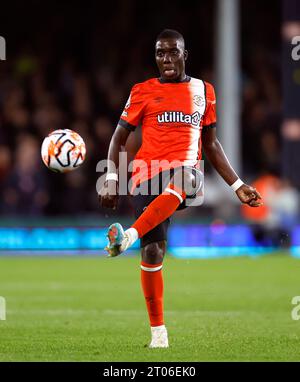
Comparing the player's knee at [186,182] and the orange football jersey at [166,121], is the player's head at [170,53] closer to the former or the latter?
the orange football jersey at [166,121]

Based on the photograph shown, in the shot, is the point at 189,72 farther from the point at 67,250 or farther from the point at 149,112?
the point at 149,112

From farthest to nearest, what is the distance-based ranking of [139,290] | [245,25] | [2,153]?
1. [245,25]
2. [2,153]
3. [139,290]

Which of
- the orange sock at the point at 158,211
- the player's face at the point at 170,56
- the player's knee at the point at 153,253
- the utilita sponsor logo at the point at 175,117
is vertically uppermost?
the player's face at the point at 170,56

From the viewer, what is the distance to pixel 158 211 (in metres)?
7.71

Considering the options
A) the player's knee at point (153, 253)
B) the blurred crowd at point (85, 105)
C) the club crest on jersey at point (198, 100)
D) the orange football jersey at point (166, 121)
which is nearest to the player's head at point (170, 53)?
the orange football jersey at point (166, 121)

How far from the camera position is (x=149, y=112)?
8.16 m

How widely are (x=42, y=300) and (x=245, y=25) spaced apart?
12.7 metres

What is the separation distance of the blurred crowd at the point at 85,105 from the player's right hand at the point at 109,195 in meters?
10.3

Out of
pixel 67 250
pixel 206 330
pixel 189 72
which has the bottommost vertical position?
pixel 67 250

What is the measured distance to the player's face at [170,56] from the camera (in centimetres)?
800

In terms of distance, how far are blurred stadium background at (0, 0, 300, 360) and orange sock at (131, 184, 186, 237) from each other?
8.19m

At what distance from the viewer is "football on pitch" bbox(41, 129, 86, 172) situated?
8156 millimetres

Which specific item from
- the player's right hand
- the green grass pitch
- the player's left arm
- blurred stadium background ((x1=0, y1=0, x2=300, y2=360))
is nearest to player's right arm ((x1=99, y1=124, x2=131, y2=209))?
the player's right hand

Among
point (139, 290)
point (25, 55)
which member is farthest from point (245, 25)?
point (139, 290)
